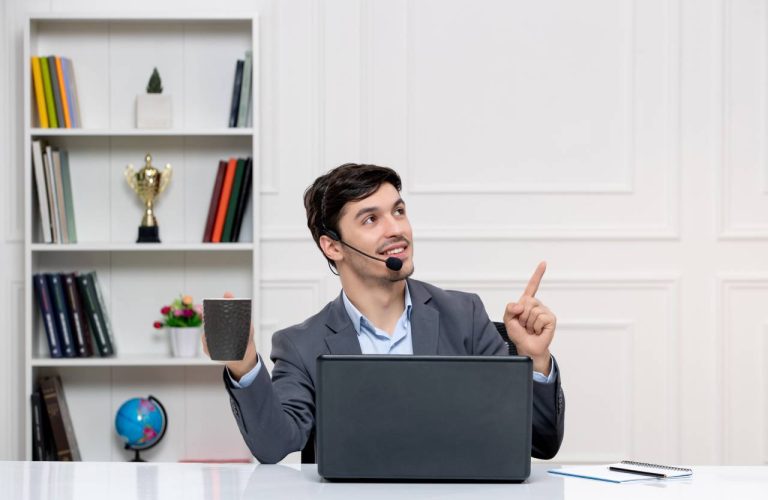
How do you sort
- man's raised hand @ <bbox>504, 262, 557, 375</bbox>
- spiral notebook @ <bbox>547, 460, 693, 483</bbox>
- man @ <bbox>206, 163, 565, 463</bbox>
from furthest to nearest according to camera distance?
man @ <bbox>206, 163, 565, 463</bbox>
man's raised hand @ <bbox>504, 262, 557, 375</bbox>
spiral notebook @ <bbox>547, 460, 693, 483</bbox>

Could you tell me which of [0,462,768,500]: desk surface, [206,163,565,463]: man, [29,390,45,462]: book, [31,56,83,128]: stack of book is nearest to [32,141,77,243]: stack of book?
[31,56,83,128]: stack of book

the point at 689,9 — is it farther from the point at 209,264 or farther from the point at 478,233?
the point at 209,264

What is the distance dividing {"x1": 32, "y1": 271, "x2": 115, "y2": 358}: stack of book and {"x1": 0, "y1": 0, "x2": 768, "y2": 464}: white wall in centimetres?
52

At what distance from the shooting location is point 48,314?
11.4 ft

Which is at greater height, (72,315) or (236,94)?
(236,94)

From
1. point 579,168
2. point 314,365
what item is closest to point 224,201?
point 579,168

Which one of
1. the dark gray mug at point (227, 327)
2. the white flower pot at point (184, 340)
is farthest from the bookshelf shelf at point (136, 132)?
the dark gray mug at point (227, 327)

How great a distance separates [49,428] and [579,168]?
2170 mm

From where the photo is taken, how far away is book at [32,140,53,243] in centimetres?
346

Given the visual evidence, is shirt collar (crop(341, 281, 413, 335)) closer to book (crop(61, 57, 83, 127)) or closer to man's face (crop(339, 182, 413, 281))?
man's face (crop(339, 182, 413, 281))

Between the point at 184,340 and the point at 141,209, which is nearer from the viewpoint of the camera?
the point at 184,340

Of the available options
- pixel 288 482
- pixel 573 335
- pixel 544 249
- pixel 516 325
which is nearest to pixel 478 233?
pixel 544 249

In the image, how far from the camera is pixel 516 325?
5.72ft

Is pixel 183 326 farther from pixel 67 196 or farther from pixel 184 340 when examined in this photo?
pixel 67 196
